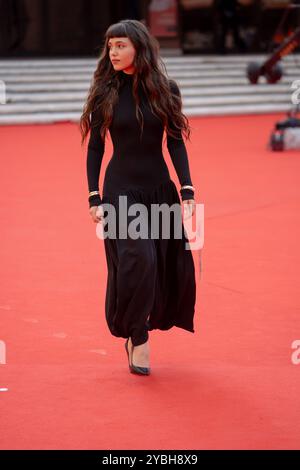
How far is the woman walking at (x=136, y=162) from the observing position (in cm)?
516

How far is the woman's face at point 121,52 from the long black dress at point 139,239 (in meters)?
0.10

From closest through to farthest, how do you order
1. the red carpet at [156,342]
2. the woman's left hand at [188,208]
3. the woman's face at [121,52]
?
the red carpet at [156,342]
the woman's face at [121,52]
the woman's left hand at [188,208]

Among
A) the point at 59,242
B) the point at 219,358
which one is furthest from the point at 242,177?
the point at 219,358

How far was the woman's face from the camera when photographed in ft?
16.8

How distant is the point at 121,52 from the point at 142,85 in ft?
0.63

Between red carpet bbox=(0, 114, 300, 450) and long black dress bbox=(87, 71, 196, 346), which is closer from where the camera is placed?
red carpet bbox=(0, 114, 300, 450)

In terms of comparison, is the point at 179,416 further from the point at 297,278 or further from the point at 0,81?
the point at 0,81

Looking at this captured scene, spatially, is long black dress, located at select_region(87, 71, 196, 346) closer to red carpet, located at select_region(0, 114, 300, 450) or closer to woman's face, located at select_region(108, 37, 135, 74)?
woman's face, located at select_region(108, 37, 135, 74)

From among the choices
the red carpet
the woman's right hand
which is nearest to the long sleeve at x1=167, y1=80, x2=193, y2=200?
the woman's right hand

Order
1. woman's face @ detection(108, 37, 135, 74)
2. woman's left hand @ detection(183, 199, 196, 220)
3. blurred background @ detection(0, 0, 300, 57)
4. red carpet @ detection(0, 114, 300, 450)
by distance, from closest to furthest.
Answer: red carpet @ detection(0, 114, 300, 450)
woman's face @ detection(108, 37, 135, 74)
woman's left hand @ detection(183, 199, 196, 220)
blurred background @ detection(0, 0, 300, 57)

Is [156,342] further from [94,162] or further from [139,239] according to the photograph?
[94,162]

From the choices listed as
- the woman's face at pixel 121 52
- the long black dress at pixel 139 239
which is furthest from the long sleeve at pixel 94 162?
the woman's face at pixel 121 52

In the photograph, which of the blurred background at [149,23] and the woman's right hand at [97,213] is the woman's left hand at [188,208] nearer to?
the woman's right hand at [97,213]

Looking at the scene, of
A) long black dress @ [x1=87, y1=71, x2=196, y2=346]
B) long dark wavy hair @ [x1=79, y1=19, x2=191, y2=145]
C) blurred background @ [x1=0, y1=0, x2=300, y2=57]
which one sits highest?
long dark wavy hair @ [x1=79, y1=19, x2=191, y2=145]
